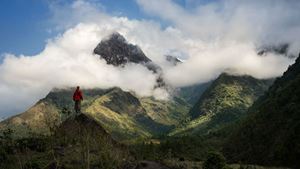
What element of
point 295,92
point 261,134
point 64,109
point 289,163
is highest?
point 295,92

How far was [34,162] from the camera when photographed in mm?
36938

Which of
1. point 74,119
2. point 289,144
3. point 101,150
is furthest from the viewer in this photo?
point 289,144

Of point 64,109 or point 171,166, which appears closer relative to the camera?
point 64,109

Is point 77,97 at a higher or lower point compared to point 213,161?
higher

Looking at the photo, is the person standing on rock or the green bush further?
the person standing on rock

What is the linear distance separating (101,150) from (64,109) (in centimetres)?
416

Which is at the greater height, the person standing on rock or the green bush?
the person standing on rock

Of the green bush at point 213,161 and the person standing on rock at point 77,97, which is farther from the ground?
the person standing on rock at point 77,97

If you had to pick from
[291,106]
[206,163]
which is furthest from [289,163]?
[206,163]

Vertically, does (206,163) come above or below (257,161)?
below

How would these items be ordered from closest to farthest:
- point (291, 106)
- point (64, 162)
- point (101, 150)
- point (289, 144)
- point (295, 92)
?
point (101, 150)
point (64, 162)
point (289, 144)
point (291, 106)
point (295, 92)

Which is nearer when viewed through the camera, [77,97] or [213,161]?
[213,161]

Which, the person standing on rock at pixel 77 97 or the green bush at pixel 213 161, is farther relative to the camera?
the person standing on rock at pixel 77 97

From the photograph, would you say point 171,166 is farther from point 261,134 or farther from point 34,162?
point 261,134
